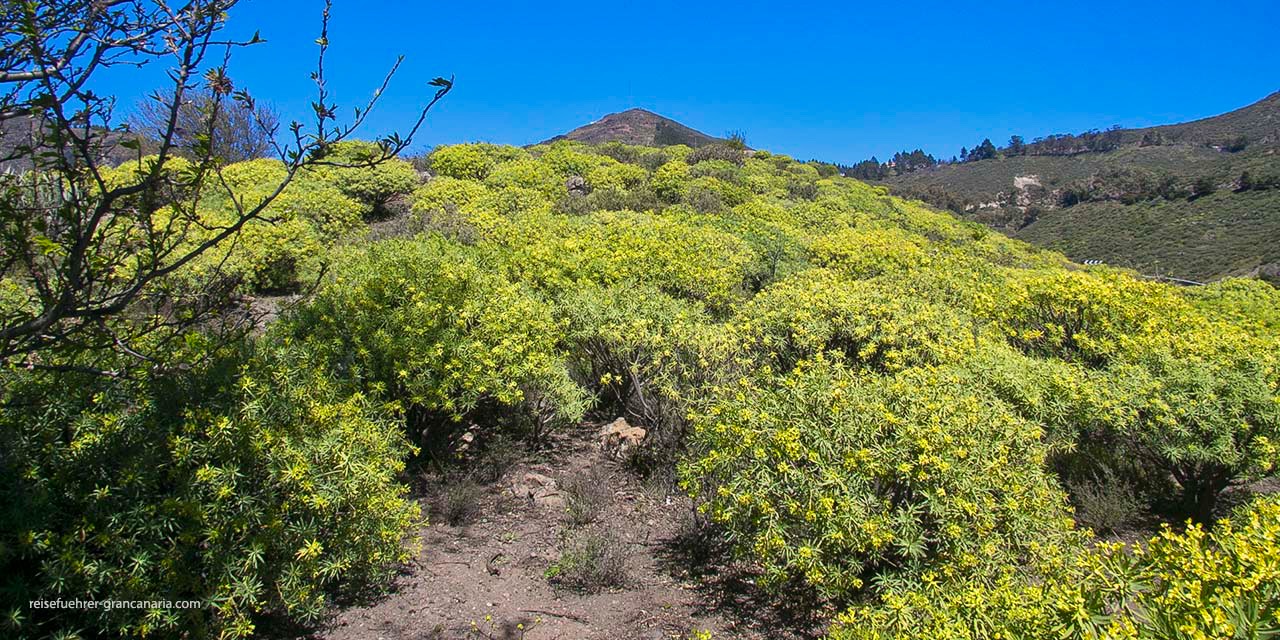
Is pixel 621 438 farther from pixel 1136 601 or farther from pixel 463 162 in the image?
pixel 463 162

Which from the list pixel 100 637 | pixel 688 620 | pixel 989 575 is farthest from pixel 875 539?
pixel 100 637

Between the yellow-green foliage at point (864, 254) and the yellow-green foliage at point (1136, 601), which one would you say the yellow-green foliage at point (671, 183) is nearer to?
the yellow-green foliage at point (864, 254)

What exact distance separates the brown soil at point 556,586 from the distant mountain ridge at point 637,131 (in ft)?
184

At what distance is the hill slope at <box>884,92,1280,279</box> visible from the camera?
3494 centimetres

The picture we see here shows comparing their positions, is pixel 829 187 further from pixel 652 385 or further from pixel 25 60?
pixel 25 60

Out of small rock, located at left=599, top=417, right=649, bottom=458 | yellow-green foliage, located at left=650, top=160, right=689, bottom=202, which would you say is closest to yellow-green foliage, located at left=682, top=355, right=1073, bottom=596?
small rock, located at left=599, top=417, right=649, bottom=458

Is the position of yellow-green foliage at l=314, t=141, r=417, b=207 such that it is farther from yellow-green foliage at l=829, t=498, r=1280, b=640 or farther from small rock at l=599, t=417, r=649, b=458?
yellow-green foliage at l=829, t=498, r=1280, b=640

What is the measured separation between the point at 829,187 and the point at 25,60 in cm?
2732

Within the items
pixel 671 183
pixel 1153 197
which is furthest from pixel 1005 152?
pixel 671 183

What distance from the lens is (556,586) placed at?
5.35 m

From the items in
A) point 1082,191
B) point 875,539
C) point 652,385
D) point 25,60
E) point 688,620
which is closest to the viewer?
point 25,60

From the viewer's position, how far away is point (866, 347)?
6.88 meters

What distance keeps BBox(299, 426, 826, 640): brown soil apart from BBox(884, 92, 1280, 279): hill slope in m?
30.1

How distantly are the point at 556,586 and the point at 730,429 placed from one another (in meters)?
1.97
